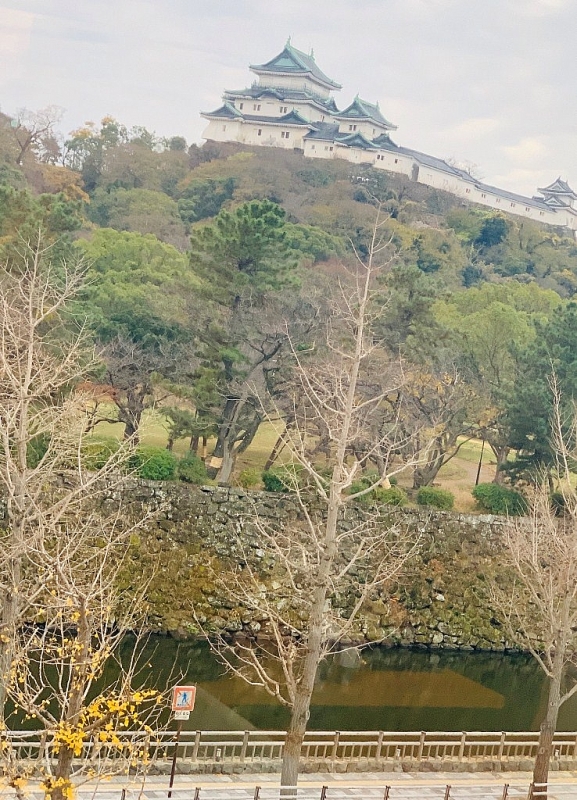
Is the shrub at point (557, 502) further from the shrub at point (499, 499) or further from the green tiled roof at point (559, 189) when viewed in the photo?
the green tiled roof at point (559, 189)

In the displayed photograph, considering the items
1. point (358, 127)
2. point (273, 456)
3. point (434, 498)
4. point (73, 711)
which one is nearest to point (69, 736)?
point (73, 711)

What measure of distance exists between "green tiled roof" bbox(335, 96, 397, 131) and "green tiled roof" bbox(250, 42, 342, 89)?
15.1 feet

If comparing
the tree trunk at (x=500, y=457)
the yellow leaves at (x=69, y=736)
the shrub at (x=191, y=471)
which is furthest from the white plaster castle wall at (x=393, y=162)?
the yellow leaves at (x=69, y=736)

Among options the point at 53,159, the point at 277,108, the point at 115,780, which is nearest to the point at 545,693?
the point at 115,780

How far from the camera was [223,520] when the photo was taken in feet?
77.6

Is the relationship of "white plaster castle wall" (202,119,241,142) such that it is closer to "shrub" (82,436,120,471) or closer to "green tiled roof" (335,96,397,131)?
"green tiled roof" (335,96,397,131)

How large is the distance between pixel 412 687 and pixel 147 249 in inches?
815

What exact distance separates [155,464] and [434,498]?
771 centimetres

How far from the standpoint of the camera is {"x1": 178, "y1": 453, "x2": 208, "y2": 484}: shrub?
77.8 feet

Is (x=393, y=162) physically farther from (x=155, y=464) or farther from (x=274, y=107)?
(x=155, y=464)

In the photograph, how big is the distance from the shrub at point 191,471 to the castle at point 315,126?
1903 inches

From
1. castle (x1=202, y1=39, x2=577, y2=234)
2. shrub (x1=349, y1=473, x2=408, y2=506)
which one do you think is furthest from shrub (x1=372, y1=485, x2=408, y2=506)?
castle (x1=202, y1=39, x2=577, y2=234)

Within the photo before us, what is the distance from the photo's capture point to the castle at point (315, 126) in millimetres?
69562

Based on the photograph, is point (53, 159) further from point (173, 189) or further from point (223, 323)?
point (223, 323)
